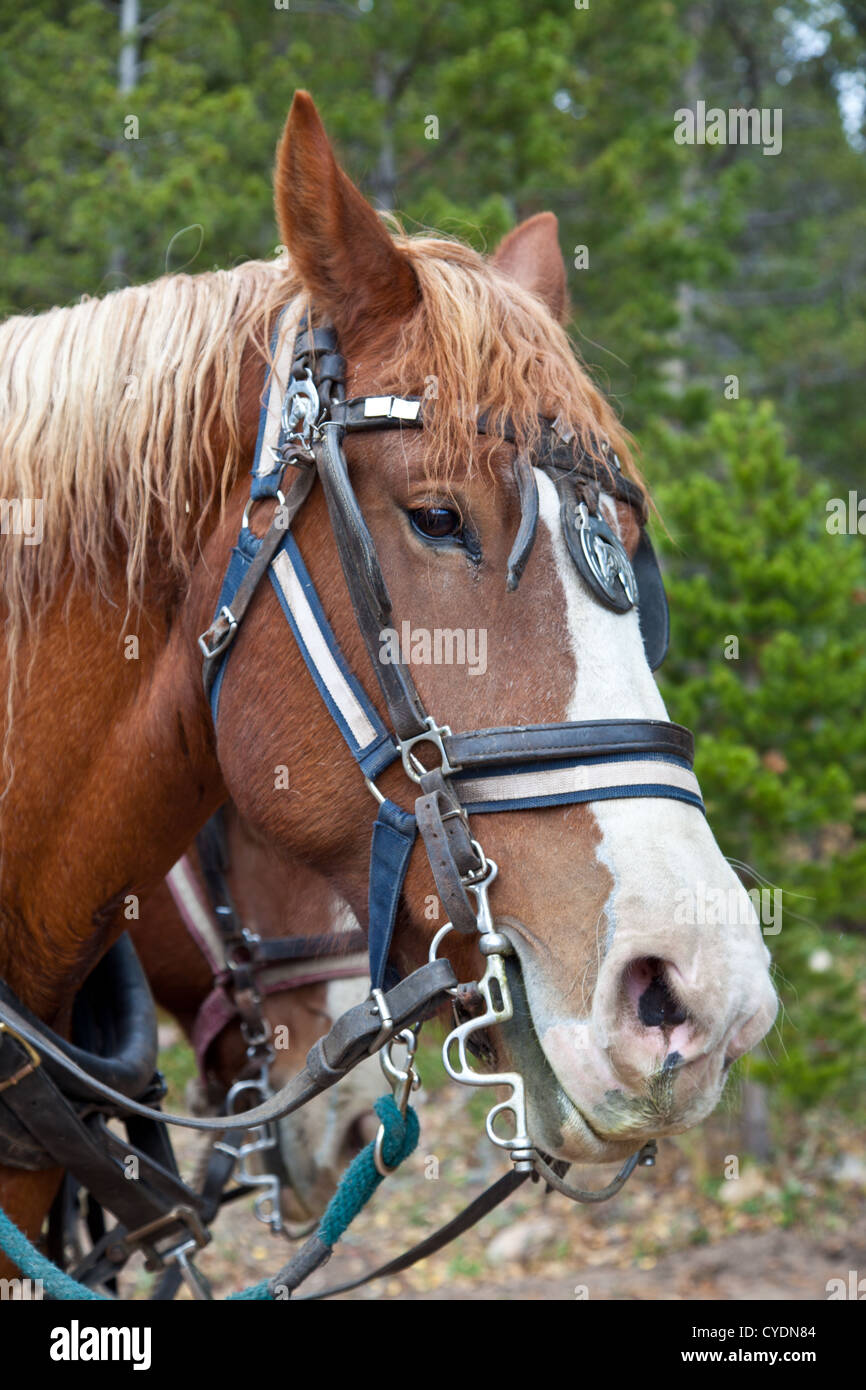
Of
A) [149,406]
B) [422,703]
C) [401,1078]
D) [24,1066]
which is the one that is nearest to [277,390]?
[149,406]

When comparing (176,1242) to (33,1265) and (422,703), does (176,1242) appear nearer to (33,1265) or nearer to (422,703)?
(33,1265)

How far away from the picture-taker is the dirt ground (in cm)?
582

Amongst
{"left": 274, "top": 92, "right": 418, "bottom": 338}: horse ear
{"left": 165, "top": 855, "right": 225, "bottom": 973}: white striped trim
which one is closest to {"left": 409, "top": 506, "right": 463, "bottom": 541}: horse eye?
{"left": 274, "top": 92, "right": 418, "bottom": 338}: horse ear

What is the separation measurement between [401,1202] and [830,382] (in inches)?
471

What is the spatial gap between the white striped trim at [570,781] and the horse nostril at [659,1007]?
29 cm

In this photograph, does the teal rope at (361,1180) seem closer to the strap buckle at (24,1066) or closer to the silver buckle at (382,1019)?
the silver buckle at (382,1019)

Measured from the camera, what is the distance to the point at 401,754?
1.79 m

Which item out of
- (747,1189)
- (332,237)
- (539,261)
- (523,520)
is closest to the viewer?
(523,520)

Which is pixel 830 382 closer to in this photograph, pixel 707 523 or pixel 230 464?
pixel 707 523

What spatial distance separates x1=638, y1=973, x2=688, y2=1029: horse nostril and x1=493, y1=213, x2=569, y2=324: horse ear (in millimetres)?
1535

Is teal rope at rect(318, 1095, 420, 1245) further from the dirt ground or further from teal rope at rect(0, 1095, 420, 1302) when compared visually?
the dirt ground

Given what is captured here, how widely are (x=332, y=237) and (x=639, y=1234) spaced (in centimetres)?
610
